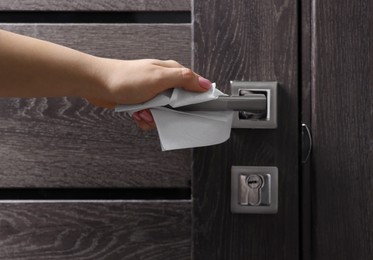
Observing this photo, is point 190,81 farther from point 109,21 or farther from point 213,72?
point 109,21

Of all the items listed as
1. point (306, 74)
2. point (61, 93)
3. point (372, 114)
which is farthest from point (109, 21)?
point (372, 114)

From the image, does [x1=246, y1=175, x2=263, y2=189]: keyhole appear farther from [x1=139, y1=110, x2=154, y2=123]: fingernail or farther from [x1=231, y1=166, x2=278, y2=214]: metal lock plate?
[x1=139, y1=110, x2=154, y2=123]: fingernail

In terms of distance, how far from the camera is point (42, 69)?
652 mm

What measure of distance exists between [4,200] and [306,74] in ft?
1.61

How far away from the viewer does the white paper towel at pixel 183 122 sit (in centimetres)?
67

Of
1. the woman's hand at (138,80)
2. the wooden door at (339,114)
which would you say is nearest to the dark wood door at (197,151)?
the wooden door at (339,114)

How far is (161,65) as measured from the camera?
0.68 m

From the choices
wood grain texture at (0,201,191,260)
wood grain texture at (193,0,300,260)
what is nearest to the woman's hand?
wood grain texture at (193,0,300,260)

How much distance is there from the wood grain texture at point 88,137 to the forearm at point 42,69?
131 millimetres


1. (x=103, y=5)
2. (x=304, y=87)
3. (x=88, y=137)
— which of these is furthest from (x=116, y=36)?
(x=304, y=87)

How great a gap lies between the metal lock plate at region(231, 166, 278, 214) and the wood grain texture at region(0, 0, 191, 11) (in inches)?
10.5

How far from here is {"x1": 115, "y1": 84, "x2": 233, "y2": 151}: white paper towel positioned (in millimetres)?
670

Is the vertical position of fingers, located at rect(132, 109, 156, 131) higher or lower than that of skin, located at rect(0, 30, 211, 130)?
lower

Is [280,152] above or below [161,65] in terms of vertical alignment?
below
